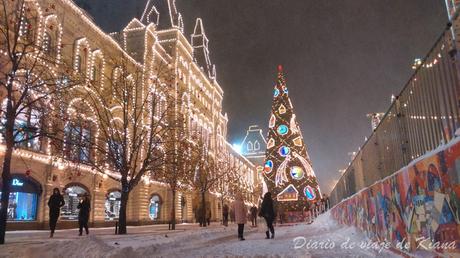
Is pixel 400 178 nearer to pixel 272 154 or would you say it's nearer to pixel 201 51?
pixel 272 154

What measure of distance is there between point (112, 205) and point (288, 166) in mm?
15509

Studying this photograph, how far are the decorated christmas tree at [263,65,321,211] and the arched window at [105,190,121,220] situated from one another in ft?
43.2

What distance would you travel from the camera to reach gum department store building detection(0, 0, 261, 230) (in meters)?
23.7

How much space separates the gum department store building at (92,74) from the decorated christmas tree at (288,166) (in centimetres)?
724

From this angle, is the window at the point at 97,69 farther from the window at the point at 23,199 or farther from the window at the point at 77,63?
the window at the point at 23,199

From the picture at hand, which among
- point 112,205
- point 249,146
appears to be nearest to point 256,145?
point 249,146

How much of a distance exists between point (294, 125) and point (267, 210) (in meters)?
22.9

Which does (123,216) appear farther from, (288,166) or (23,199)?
(288,166)

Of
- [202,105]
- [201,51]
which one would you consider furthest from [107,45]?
[201,51]

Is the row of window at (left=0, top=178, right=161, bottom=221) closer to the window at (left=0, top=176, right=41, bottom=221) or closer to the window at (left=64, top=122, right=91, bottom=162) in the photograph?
the window at (left=0, top=176, right=41, bottom=221)

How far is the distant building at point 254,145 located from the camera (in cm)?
12781

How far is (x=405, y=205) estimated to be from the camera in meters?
6.87

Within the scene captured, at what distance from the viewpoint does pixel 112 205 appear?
108 feet

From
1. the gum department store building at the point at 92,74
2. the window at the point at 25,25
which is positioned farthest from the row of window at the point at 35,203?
the window at the point at 25,25
